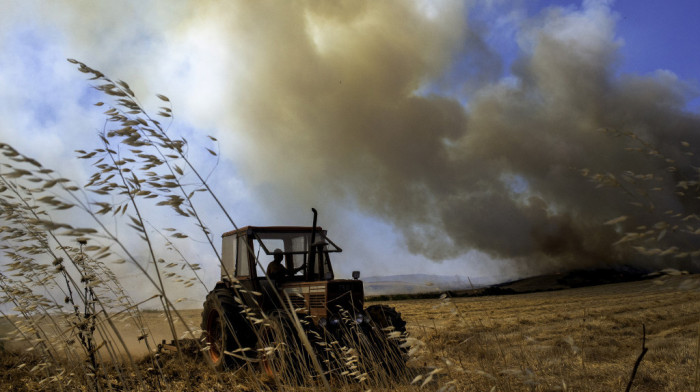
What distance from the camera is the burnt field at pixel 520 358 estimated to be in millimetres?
3062

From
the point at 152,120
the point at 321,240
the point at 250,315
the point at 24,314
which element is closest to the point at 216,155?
the point at 152,120

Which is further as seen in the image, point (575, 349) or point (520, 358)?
point (520, 358)

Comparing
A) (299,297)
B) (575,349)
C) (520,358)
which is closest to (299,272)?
(299,297)

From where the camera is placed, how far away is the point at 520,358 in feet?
21.2

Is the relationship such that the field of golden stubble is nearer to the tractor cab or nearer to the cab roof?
the tractor cab

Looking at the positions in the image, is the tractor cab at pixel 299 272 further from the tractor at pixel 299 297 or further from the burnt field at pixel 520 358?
the burnt field at pixel 520 358

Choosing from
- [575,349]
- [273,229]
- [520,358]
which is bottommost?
[520,358]

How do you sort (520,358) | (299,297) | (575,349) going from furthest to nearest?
(299,297), (520,358), (575,349)

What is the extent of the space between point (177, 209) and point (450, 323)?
10327 millimetres

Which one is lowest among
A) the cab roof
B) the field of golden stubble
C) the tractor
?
the field of golden stubble

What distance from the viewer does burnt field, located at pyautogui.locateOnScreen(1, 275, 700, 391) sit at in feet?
10.0

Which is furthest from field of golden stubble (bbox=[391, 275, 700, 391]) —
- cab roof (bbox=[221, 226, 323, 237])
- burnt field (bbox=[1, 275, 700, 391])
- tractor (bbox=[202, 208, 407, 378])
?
cab roof (bbox=[221, 226, 323, 237])

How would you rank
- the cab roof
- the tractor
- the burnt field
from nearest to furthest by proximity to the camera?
the burnt field, the tractor, the cab roof

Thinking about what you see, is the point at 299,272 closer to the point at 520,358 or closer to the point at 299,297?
the point at 299,297
